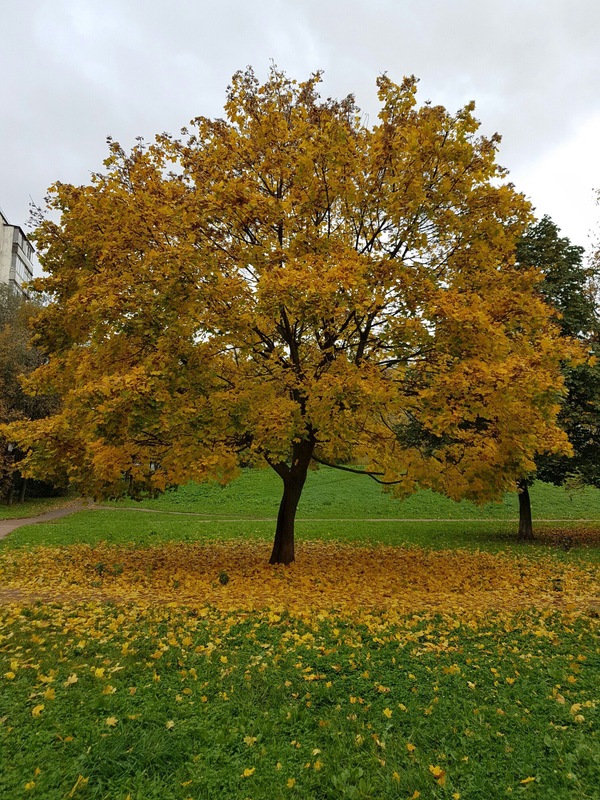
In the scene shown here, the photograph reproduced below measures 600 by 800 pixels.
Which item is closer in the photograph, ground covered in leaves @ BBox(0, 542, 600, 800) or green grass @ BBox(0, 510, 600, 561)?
ground covered in leaves @ BBox(0, 542, 600, 800)

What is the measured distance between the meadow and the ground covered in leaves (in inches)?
0.6

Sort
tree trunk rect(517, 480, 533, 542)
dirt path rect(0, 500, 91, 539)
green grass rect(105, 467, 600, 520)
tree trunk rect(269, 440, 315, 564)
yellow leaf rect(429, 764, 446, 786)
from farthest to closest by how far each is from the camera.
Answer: green grass rect(105, 467, 600, 520)
dirt path rect(0, 500, 91, 539)
tree trunk rect(517, 480, 533, 542)
tree trunk rect(269, 440, 315, 564)
yellow leaf rect(429, 764, 446, 786)

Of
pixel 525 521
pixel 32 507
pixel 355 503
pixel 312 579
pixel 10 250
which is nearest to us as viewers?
pixel 312 579

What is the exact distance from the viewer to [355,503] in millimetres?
26453

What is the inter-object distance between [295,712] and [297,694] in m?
0.30

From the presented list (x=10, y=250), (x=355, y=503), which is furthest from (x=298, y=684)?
(x=10, y=250)

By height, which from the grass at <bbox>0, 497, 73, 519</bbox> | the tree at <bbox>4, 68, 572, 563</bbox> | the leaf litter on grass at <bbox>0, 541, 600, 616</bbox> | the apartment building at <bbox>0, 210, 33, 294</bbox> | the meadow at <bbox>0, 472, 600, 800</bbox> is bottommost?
the grass at <bbox>0, 497, 73, 519</bbox>

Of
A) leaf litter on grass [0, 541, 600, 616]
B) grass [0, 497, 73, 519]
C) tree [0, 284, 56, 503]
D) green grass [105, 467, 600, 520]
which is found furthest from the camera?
tree [0, 284, 56, 503]

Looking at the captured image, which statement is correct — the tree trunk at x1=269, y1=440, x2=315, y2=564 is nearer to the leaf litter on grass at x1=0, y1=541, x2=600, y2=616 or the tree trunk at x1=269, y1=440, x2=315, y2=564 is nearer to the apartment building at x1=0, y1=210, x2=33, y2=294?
the leaf litter on grass at x1=0, y1=541, x2=600, y2=616

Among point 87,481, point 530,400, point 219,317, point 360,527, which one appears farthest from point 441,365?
point 360,527

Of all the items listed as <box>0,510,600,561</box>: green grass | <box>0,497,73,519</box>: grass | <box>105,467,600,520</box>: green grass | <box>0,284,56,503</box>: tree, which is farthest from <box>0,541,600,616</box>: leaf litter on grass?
<box>0,284,56,503</box>: tree

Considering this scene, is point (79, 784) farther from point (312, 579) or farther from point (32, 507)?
point (32, 507)

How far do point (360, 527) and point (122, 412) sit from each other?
13.6 m

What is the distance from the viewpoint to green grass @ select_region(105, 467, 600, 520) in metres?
23.7
